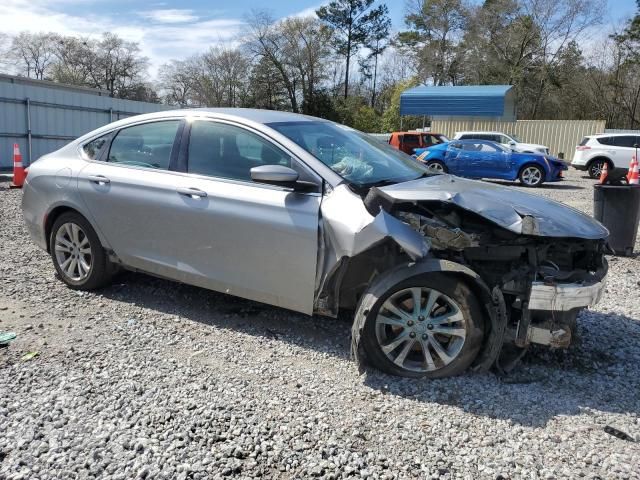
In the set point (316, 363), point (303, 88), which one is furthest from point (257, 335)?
point (303, 88)

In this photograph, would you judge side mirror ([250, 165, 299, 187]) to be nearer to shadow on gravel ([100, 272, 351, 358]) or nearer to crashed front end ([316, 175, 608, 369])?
crashed front end ([316, 175, 608, 369])

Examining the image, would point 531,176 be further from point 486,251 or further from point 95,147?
point 95,147

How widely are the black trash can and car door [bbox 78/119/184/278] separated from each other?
5594 millimetres

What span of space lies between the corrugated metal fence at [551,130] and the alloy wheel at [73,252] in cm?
2928

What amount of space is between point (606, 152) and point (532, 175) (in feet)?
14.2

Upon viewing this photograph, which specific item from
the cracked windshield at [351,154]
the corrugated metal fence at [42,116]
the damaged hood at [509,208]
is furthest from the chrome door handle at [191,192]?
the corrugated metal fence at [42,116]

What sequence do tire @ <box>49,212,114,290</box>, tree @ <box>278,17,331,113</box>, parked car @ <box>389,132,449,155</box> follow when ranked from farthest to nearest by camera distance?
tree @ <box>278,17,331,113</box> < parked car @ <box>389,132,449,155</box> < tire @ <box>49,212,114,290</box>

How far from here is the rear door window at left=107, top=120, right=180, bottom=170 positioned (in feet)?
14.2

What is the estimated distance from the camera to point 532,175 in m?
17.0

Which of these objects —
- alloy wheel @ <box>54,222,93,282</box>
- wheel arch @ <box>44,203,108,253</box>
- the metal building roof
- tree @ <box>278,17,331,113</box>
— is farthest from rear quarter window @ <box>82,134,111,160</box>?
tree @ <box>278,17,331,113</box>

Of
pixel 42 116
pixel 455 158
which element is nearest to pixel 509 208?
pixel 455 158

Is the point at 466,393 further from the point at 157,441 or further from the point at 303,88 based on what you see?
the point at 303,88

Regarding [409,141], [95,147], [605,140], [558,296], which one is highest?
[605,140]

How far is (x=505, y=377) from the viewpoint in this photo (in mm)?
3463
